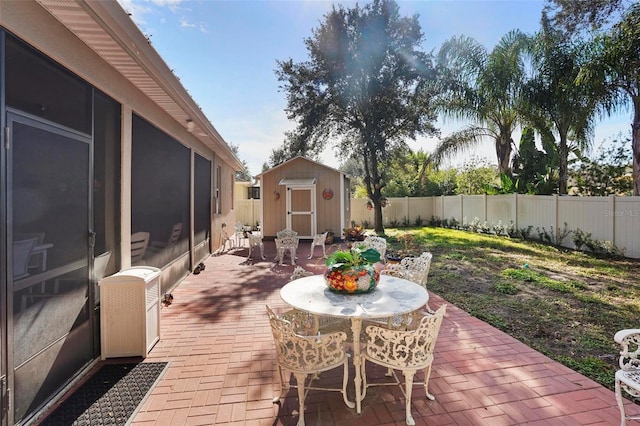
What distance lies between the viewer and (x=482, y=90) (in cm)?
1220

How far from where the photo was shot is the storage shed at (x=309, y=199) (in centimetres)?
1221

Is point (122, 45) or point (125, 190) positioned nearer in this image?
point (122, 45)

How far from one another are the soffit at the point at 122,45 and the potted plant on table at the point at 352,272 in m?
2.64

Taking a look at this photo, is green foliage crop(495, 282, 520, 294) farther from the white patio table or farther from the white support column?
the white support column

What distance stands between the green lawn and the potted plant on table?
225 cm

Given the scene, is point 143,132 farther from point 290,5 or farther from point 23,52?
point 290,5

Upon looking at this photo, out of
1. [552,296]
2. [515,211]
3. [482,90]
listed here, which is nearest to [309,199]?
[482,90]

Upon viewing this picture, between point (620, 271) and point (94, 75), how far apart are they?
402 inches

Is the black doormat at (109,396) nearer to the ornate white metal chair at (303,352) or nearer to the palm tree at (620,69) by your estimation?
the ornate white metal chair at (303,352)

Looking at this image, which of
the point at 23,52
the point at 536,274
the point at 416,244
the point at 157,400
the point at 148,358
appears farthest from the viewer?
the point at 416,244

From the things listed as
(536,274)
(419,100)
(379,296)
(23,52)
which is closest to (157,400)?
(379,296)

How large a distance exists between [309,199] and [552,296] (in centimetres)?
875

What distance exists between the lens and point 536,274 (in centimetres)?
674

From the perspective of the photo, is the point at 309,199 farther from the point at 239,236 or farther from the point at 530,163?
the point at 530,163
